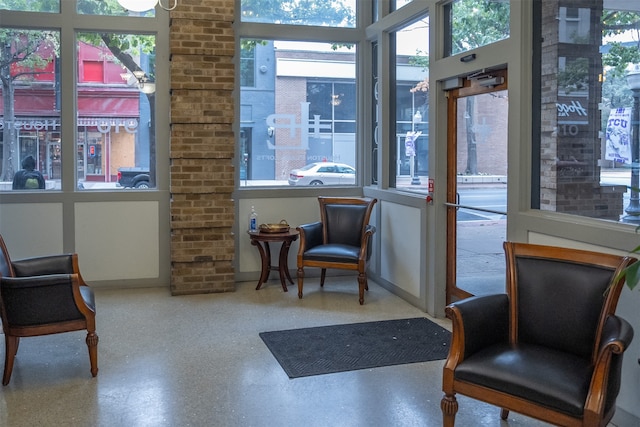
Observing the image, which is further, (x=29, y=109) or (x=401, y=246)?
(x=29, y=109)

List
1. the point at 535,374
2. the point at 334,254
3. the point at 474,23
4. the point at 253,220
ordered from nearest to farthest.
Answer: the point at 535,374 → the point at 474,23 → the point at 334,254 → the point at 253,220

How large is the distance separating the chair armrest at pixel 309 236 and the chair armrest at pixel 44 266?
2095mm

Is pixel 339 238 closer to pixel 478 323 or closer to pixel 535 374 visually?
pixel 478 323

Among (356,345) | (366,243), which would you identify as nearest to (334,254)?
(366,243)

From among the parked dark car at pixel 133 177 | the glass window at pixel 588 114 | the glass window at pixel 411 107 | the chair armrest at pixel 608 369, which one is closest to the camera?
the chair armrest at pixel 608 369

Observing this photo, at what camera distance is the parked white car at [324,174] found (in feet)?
21.1

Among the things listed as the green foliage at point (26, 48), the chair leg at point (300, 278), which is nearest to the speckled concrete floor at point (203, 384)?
the chair leg at point (300, 278)

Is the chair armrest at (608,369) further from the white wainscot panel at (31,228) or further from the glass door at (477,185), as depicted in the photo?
the white wainscot panel at (31,228)

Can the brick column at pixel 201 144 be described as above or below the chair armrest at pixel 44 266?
above

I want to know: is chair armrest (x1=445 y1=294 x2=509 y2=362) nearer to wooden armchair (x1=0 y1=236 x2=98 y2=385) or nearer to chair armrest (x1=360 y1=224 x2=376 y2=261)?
wooden armchair (x1=0 y1=236 x2=98 y2=385)

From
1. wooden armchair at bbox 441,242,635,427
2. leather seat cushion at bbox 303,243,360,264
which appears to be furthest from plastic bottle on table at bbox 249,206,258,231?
wooden armchair at bbox 441,242,635,427

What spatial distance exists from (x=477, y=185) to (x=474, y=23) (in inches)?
47.2

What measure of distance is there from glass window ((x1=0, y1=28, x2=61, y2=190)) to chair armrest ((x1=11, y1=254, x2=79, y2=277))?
197cm

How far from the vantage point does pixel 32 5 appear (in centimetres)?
563
